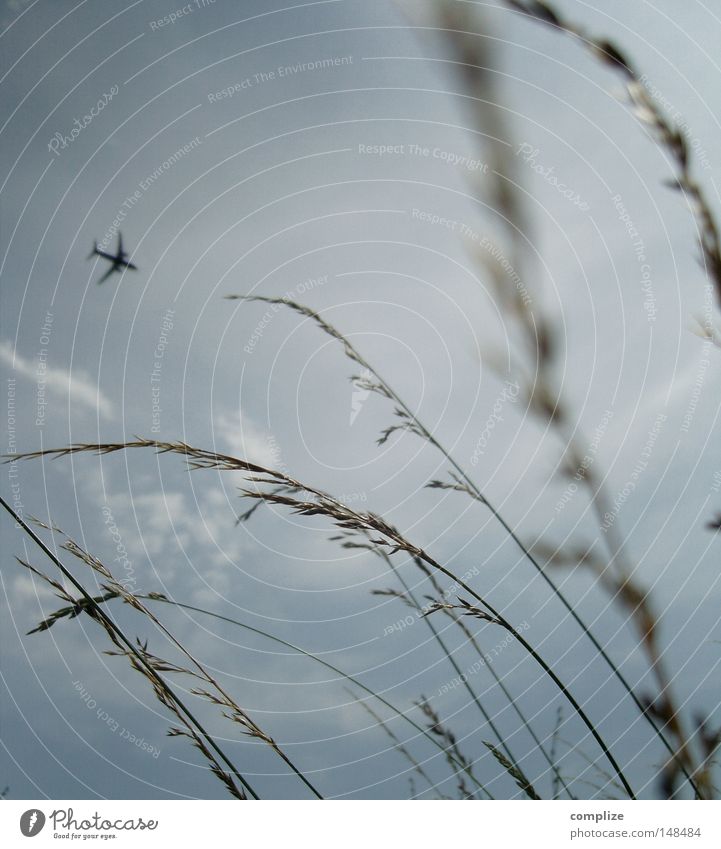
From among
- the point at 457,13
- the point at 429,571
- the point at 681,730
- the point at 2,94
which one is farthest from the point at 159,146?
the point at 681,730

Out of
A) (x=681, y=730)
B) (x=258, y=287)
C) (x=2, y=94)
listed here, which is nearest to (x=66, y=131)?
(x=2, y=94)

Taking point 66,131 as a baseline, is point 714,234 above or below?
below

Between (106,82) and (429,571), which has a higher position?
(106,82)
